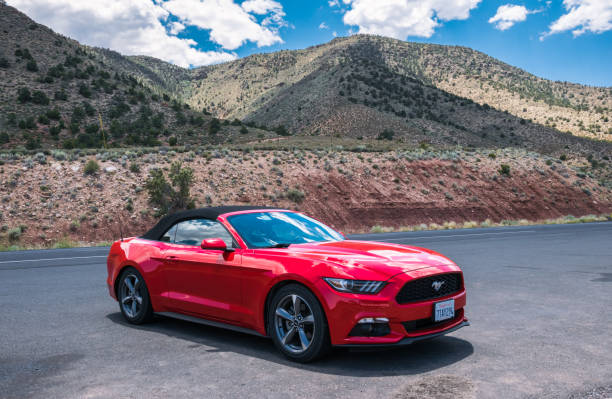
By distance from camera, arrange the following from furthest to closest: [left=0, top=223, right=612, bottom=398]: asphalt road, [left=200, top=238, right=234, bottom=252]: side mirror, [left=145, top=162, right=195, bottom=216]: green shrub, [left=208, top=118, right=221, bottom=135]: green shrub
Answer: [left=208, top=118, right=221, bottom=135]: green shrub
[left=145, top=162, right=195, bottom=216]: green shrub
[left=200, top=238, right=234, bottom=252]: side mirror
[left=0, top=223, right=612, bottom=398]: asphalt road

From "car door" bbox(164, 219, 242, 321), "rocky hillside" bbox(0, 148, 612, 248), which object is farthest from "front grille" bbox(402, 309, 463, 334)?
"rocky hillside" bbox(0, 148, 612, 248)

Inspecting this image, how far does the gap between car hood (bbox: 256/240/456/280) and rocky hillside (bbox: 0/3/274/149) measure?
139 ft

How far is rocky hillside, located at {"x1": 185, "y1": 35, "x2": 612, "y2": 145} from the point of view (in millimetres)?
76688

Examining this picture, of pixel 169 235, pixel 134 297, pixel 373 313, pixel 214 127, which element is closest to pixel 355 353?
pixel 373 313

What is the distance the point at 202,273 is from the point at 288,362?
1540mm

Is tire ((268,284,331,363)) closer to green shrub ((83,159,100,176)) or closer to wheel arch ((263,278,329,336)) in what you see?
wheel arch ((263,278,329,336))

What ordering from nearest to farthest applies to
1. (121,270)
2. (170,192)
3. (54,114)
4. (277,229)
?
(277,229) → (121,270) → (170,192) → (54,114)

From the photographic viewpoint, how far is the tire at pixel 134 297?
281 inches

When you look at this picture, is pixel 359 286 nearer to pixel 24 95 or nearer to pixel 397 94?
pixel 24 95

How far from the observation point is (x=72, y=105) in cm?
5316

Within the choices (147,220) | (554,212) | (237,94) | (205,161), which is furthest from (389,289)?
(237,94)

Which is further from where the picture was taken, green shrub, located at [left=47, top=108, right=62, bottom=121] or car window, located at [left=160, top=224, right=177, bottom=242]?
green shrub, located at [left=47, top=108, right=62, bottom=121]

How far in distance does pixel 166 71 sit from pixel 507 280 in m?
125

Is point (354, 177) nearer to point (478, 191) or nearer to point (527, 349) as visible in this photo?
point (478, 191)
